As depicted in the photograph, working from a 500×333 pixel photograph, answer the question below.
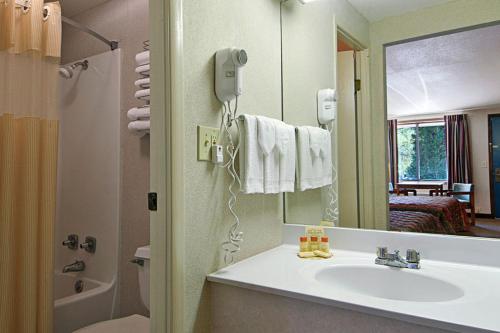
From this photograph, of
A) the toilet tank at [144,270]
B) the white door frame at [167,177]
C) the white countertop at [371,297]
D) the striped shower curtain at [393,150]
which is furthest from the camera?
the toilet tank at [144,270]

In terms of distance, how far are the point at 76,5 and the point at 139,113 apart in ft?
3.31

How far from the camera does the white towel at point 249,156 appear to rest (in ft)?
3.94

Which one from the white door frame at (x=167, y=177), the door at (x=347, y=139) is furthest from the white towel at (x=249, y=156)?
the door at (x=347, y=139)

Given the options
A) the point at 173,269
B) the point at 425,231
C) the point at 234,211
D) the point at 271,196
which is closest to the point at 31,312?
the point at 173,269

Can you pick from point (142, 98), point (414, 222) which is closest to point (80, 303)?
point (142, 98)

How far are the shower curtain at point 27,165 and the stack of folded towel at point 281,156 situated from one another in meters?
0.92

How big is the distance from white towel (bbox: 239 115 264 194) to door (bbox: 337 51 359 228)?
473 millimetres

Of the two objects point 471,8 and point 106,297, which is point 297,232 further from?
point 106,297

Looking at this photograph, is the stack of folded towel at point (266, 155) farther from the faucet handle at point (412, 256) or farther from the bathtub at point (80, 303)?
the bathtub at point (80, 303)

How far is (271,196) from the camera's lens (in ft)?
4.90

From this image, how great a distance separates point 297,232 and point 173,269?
0.69m

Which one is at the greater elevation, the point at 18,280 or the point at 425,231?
the point at 425,231

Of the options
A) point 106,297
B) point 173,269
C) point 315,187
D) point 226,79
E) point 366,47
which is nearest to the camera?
point 173,269

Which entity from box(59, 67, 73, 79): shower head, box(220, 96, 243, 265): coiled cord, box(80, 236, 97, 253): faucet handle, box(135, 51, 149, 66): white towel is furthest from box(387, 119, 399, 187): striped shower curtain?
box(59, 67, 73, 79): shower head
